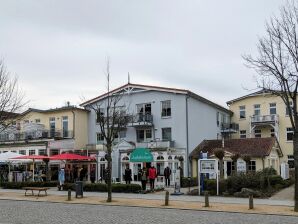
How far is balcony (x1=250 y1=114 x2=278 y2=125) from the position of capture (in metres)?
53.4

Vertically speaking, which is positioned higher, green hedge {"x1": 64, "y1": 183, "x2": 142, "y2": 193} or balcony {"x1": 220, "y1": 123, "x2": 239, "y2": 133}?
balcony {"x1": 220, "y1": 123, "x2": 239, "y2": 133}

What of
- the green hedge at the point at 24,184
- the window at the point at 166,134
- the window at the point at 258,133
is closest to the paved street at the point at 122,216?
the green hedge at the point at 24,184

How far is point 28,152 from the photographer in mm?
48906

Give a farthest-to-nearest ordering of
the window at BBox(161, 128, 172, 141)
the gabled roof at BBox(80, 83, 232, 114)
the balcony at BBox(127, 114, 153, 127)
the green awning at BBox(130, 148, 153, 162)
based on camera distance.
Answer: the balcony at BBox(127, 114, 153, 127), the window at BBox(161, 128, 172, 141), the gabled roof at BBox(80, 83, 232, 114), the green awning at BBox(130, 148, 153, 162)

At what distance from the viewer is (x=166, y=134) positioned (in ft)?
145

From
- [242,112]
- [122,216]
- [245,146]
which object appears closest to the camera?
[122,216]

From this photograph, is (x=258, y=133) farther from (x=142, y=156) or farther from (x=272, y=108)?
(x=142, y=156)

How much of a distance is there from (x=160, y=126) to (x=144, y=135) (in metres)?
2.05

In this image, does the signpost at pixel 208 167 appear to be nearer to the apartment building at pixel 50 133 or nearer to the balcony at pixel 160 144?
the balcony at pixel 160 144

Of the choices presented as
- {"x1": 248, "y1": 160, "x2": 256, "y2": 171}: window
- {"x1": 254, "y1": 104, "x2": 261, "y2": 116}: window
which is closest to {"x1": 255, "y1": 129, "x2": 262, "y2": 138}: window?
{"x1": 254, "y1": 104, "x2": 261, "y2": 116}: window

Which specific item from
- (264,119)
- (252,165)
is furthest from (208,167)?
(264,119)

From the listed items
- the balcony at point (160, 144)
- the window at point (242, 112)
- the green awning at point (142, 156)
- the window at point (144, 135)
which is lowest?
the green awning at point (142, 156)

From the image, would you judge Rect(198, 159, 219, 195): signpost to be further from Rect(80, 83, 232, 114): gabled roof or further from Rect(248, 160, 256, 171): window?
Rect(80, 83, 232, 114): gabled roof

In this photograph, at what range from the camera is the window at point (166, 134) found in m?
43.8
